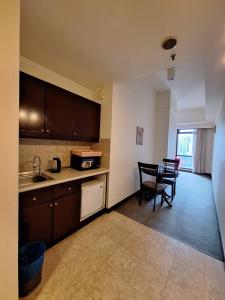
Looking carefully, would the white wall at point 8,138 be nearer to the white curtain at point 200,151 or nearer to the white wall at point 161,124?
the white wall at point 161,124

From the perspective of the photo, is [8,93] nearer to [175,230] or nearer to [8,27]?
[8,27]

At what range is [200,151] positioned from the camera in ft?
22.5

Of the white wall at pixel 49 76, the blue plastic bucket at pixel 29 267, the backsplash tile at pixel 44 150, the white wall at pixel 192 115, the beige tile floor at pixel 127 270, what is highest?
the white wall at pixel 192 115

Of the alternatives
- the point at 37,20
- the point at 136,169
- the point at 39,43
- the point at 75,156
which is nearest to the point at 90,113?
the point at 75,156

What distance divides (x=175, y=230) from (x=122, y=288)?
1.33 metres

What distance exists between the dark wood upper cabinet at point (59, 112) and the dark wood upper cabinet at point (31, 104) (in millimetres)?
86

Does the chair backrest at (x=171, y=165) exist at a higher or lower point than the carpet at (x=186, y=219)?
higher

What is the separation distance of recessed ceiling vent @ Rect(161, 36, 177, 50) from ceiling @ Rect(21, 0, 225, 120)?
50mm

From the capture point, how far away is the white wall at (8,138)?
0.90m

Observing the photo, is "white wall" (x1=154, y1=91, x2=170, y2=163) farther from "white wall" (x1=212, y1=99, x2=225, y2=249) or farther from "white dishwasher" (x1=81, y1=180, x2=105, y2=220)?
"white dishwasher" (x1=81, y1=180, x2=105, y2=220)

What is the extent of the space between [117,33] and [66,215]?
2265 mm

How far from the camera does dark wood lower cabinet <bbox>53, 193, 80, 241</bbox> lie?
1798 mm

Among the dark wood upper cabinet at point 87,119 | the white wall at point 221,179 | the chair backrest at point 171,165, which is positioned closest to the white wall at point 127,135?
the dark wood upper cabinet at point 87,119

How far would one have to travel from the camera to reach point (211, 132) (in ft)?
21.9
